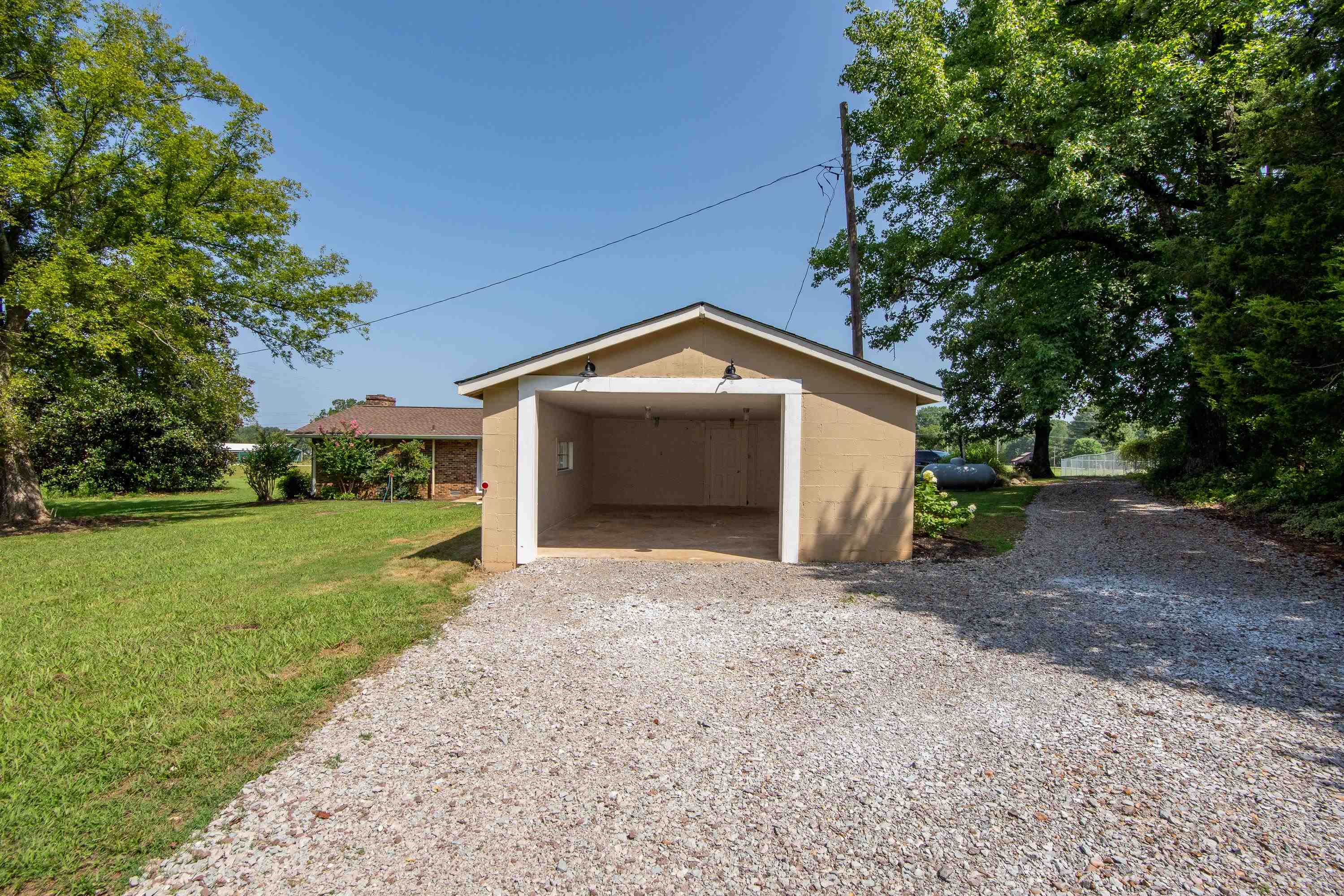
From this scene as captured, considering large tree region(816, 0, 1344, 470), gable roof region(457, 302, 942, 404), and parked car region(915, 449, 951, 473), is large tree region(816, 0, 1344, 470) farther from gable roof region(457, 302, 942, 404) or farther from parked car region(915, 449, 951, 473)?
parked car region(915, 449, 951, 473)

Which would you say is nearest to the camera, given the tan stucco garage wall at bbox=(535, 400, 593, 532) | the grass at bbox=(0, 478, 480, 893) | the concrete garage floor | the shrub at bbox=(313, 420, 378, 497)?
the grass at bbox=(0, 478, 480, 893)

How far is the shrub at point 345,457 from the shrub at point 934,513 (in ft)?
54.2

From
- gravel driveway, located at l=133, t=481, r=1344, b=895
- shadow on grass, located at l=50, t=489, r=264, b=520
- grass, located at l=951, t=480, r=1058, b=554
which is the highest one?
grass, located at l=951, t=480, r=1058, b=554

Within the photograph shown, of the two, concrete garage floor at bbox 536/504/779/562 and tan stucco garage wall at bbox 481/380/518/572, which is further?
concrete garage floor at bbox 536/504/779/562

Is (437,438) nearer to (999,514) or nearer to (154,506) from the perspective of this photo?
(154,506)

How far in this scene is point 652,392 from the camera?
7953mm

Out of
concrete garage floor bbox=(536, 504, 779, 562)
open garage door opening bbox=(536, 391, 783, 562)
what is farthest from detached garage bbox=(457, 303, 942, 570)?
open garage door opening bbox=(536, 391, 783, 562)

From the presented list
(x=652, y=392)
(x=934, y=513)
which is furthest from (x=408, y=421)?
(x=934, y=513)

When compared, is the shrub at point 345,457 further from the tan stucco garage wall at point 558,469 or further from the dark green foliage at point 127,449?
the tan stucco garage wall at point 558,469

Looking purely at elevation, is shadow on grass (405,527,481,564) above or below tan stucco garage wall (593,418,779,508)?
below

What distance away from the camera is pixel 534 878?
2.19 metres

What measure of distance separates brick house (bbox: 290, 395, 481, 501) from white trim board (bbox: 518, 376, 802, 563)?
37.7 ft

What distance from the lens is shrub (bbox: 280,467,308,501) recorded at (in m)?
18.0

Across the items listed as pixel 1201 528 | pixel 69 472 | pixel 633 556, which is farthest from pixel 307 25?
pixel 1201 528
